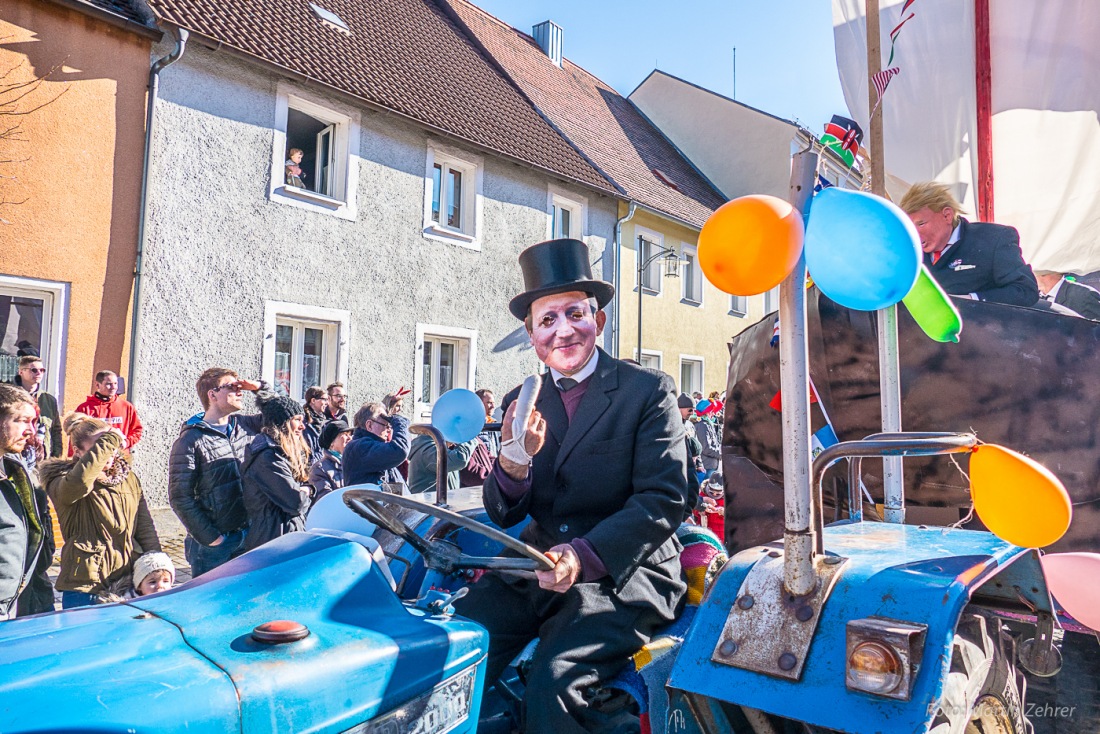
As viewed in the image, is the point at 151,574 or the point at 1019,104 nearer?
the point at 151,574

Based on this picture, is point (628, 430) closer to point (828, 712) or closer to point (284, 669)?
point (828, 712)

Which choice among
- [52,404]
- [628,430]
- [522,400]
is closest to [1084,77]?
[628,430]

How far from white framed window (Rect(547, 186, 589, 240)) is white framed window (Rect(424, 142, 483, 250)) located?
6.22ft

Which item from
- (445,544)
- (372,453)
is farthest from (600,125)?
(445,544)

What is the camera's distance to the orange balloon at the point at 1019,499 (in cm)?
146

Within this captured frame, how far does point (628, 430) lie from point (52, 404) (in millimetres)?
7131

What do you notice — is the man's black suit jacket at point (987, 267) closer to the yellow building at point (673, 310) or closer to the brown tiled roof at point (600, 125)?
the yellow building at point (673, 310)

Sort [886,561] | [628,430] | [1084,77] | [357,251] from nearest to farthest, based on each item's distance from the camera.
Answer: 1. [886,561]
2. [628,430]
3. [1084,77]
4. [357,251]

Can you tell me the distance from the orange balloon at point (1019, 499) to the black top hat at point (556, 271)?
1167mm

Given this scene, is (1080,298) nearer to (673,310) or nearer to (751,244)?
(751,244)

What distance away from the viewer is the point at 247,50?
9.77 m

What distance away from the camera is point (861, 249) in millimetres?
1365

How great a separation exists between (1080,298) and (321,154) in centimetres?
951

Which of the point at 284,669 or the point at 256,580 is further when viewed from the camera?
the point at 256,580
